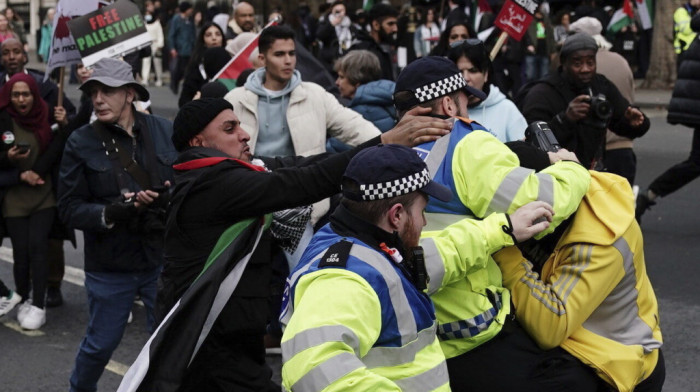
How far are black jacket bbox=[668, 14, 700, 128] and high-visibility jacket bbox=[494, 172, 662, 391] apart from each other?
601 cm

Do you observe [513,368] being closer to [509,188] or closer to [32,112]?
[509,188]

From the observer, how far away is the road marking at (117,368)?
700cm

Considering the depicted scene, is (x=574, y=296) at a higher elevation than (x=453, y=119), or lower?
lower

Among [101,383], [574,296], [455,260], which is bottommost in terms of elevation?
[101,383]

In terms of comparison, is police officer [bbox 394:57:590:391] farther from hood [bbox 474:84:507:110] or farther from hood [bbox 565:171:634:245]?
hood [bbox 474:84:507:110]

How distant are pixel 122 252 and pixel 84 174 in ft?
1.49

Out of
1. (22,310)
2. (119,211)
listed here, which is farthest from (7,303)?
(119,211)

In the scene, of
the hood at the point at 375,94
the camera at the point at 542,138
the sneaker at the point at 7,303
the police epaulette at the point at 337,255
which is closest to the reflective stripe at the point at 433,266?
the police epaulette at the point at 337,255

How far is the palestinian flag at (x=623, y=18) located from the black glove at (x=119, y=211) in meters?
17.2

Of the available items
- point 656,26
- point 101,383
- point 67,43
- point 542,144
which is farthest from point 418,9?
point 542,144

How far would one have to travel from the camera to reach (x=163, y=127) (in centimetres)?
631

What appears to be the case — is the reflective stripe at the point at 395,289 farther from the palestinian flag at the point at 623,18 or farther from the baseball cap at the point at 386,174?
the palestinian flag at the point at 623,18

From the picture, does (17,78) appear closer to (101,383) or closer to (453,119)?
(101,383)

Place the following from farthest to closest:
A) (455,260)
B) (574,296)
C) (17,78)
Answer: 1. (17,78)
2. (574,296)
3. (455,260)
